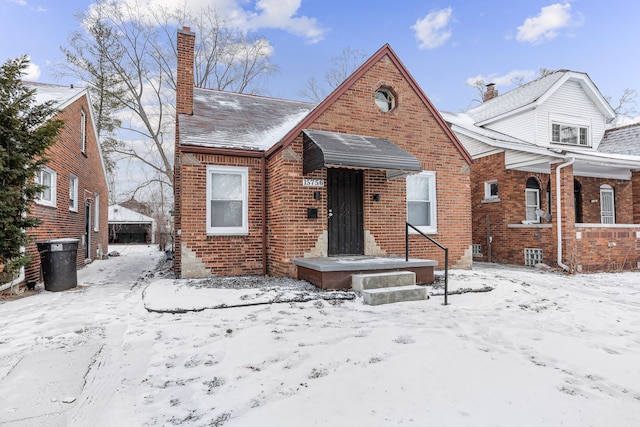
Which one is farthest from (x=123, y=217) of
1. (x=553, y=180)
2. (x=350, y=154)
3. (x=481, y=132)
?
(x=553, y=180)

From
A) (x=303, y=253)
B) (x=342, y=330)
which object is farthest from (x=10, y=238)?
(x=342, y=330)

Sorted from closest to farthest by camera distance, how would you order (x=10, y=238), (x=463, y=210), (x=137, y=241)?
(x=10, y=238)
(x=463, y=210)
(x=137, y=241)

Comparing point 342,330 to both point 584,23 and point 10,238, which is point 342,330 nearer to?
point 10,238

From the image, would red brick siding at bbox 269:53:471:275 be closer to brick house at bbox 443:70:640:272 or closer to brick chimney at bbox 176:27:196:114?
brick house at bbox 443:70:640:272

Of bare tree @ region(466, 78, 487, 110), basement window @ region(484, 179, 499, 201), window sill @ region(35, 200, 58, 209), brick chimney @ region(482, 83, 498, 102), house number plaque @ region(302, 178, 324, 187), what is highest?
bare tree @ region(466, 78, 487, 110)

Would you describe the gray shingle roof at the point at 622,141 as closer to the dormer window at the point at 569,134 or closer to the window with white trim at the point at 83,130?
the dormer window at the point at 569,134

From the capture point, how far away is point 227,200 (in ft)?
27.8

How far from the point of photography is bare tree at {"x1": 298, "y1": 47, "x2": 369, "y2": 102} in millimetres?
25656

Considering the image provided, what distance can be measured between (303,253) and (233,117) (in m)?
4.73

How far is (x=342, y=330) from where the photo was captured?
14.8ft

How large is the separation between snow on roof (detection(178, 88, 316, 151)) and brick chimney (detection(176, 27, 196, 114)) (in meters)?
0.29

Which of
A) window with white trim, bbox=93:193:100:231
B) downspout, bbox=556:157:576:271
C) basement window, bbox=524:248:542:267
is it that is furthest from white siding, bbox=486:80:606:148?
window with white trim, bbox=93:193:100:231

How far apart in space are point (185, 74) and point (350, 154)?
6242 millimetres

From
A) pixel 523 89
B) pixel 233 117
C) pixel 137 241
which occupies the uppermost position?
pixel 523 89
